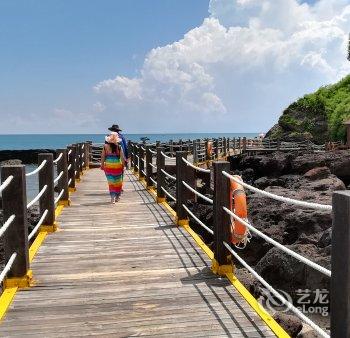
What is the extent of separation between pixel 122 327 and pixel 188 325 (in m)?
0.55

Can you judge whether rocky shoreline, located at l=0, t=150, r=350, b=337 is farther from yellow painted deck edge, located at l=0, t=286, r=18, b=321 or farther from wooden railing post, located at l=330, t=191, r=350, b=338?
wooden railing post, located at l=330, t=191, r=350, b=338

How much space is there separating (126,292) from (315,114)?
5327cm

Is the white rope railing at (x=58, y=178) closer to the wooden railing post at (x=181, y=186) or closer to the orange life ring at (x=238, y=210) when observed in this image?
the wooden railing post at (x=181, y=186)

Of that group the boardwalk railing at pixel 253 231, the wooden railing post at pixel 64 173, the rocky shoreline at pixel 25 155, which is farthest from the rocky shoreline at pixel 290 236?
the rocky shoreline at pixel 25 155

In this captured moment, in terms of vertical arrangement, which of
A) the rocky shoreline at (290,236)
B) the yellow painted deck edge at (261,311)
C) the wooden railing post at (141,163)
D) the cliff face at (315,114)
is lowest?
the rocky shoreline at (290,236)

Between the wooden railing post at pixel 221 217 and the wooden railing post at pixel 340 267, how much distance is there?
257 cm

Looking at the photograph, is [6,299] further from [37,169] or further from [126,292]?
[37,169]

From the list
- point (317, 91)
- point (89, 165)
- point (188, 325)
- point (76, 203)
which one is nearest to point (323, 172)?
point (89, 165)

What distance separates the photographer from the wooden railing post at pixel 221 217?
519 centimetres

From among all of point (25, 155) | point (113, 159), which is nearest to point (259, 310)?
point (113, 159)

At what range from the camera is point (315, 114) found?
54562 millimetres

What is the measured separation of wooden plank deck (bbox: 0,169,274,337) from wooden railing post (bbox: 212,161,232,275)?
18cm

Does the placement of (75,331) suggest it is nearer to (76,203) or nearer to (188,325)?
(188,325)

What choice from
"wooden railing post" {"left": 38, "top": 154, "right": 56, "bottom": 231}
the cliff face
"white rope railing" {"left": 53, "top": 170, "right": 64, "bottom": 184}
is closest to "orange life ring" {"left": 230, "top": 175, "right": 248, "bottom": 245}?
"wooden railing post" {"left": 38, "top": 154, "right": 56, "bottom": 231}
